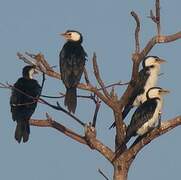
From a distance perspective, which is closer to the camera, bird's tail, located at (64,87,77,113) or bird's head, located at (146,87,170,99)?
bird's tail, located at (64,87,77,113)

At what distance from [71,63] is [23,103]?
91 centimetres

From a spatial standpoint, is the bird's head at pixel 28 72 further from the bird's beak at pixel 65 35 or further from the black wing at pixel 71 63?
the black wing at pixel 71 63

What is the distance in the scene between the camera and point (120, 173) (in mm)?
8703

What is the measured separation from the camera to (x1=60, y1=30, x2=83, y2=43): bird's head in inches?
469

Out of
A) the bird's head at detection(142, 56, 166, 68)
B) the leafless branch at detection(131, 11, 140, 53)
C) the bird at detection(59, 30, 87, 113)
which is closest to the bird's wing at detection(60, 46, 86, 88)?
the bird at detection(59, 30, 87, 113)

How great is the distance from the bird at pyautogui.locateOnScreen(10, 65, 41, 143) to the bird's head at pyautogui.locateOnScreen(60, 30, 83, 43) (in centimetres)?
91

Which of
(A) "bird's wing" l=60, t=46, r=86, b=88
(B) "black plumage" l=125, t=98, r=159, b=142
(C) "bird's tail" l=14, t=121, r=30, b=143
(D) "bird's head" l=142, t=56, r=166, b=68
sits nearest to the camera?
(B) "black plumage" l=125, t=98, r=159, b=142

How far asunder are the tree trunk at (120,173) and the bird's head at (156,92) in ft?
8.38

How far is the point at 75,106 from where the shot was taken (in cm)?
1004

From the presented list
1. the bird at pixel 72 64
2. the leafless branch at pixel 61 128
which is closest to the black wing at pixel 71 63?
the bird at pixel 72 64

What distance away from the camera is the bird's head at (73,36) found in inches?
469

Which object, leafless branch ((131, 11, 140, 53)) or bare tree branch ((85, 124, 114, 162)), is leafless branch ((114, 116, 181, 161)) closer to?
bare tree branch ((85, 124, 114, 162))

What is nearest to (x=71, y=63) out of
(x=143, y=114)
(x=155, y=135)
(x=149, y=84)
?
(x=143, y=114)

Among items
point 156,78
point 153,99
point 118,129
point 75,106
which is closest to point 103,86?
point 118,129
